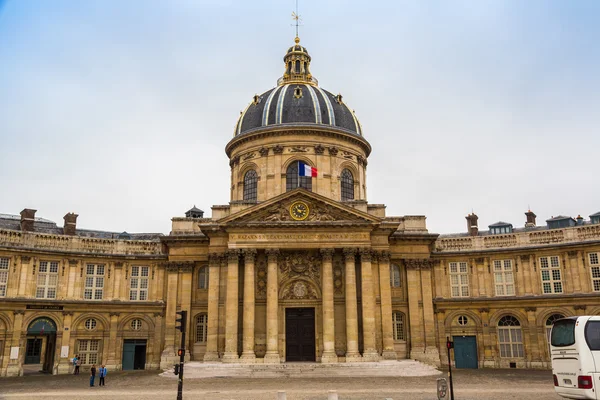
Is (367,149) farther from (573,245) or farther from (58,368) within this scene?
(58,368)

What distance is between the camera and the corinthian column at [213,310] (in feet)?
137

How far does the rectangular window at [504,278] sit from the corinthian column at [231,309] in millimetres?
21948

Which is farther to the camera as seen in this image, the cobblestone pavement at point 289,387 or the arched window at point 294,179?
the arched window at point 294,179

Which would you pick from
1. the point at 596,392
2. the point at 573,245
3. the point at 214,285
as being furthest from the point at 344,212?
the point at 596,392

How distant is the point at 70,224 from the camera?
49.5 metres

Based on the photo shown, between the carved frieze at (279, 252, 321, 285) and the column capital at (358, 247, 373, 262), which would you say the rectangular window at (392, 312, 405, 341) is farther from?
the carved frieze at (279, 252, 321, 285)

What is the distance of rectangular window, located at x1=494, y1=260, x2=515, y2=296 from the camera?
45688 millimetres

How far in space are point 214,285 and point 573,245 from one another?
2860 cm

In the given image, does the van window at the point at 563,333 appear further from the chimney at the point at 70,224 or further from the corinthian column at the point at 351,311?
the chimney at the point at 70,224

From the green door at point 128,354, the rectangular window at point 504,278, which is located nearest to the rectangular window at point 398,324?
the rectangular window at point 504,278

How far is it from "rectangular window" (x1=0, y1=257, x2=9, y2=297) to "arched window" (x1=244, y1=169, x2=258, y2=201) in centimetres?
2040

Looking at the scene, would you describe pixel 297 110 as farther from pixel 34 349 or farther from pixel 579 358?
pixel 34 349

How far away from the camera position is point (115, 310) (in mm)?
45688

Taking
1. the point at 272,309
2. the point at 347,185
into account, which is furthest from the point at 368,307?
the point at 347,185
